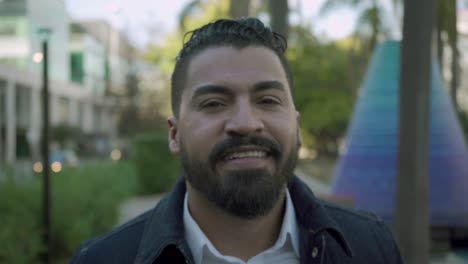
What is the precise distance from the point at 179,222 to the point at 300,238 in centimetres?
42

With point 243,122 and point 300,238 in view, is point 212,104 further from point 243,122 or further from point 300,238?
point 300,238

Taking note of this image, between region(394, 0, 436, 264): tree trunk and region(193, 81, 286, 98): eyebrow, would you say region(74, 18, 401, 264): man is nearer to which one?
region(193, 81, 286, 98): eyebrow

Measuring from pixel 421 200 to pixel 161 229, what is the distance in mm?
5783

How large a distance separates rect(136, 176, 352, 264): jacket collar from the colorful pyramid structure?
772 cm

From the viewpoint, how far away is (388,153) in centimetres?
1026

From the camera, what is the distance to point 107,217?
9.62m

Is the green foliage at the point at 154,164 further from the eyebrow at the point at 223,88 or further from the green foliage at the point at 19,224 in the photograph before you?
the eyebrow at the point at 223,88

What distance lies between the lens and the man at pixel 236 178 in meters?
2.04

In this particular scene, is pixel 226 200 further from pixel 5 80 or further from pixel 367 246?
pixel 5 80

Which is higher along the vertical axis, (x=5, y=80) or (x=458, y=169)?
(x=5, y=80)

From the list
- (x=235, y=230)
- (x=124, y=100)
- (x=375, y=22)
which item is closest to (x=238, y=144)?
(x=235, y=230)

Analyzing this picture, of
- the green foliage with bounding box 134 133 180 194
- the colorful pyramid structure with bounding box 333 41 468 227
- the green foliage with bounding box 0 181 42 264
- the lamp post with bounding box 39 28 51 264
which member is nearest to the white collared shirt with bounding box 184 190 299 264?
the green foliage with bounding box 0 181 42 264

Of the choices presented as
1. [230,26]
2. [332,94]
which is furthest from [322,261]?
[332,94]

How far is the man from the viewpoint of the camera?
2041 mm
